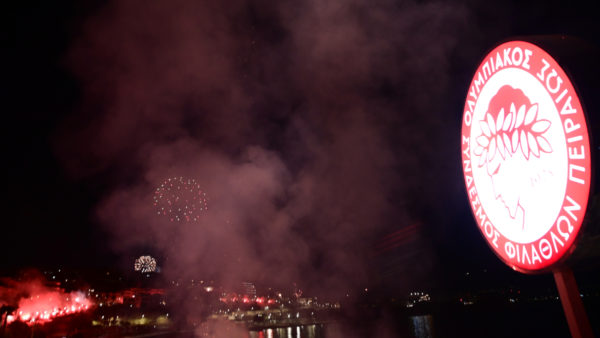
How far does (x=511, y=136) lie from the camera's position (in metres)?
3.03

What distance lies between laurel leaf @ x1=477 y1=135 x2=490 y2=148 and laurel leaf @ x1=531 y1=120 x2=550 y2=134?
24.9 inches

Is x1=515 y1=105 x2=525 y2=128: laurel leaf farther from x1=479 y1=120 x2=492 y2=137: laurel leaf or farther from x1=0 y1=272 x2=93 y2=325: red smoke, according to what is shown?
x1=0 y1=272 x2=93 y2=325: red smoke

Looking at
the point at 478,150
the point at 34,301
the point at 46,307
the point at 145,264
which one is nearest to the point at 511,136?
the point at 478,150

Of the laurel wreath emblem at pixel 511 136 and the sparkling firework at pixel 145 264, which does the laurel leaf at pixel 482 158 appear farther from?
the sparkling firework at pixel 145 264

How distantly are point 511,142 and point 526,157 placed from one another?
228 mm

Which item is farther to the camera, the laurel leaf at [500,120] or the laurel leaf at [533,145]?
the laurel leaf at [500,120]

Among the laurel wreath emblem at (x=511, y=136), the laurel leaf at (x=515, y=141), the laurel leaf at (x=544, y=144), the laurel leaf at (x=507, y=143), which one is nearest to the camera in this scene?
the laurel leaf at (x=544, y=144)

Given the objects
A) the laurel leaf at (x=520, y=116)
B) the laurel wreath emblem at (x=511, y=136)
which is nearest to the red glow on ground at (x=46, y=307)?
the laurel wreath emblem at (x=511, y=136)

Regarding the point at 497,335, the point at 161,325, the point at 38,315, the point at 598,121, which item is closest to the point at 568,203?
the point at 598,121

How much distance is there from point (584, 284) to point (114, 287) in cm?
16814

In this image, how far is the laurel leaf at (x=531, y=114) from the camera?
275 cm

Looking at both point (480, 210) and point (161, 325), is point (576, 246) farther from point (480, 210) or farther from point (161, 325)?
point (161, 325)

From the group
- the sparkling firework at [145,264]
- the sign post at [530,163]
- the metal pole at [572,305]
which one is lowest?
the metal pole at [572,305]

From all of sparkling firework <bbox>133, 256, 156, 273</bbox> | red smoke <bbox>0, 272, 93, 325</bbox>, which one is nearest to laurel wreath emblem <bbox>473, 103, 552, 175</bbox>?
red smoke <bbox>0, 272, 93, 325</bbox>
